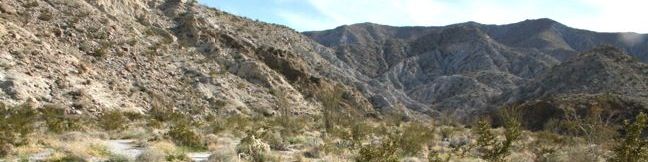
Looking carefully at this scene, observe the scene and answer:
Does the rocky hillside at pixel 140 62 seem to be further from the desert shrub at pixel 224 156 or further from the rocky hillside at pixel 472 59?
the rocky hillside at pixel 472 59

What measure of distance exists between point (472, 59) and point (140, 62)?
101095mm

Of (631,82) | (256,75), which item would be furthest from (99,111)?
(631,82)

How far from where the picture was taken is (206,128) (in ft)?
102

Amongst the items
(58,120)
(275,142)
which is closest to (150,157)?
(275,142)

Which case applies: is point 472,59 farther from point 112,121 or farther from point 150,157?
point 150,157

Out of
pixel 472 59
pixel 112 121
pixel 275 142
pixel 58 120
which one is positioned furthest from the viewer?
pixel 472 59

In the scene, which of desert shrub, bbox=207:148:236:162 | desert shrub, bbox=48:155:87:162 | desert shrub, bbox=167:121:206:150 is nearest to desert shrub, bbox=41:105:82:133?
desert shrub, bbox=167:121:206:150

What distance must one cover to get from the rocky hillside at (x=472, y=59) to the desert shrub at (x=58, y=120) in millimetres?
61980

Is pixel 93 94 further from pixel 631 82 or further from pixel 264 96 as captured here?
pixel 631 82

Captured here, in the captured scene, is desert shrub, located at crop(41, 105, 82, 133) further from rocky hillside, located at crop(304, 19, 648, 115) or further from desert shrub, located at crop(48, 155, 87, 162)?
rocky hillside, located at crop(304, 19, 648, 115)

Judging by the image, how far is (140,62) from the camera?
42.7 meters

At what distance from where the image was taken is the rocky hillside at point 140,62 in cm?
3334

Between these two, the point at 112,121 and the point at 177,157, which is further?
the point at 112,121

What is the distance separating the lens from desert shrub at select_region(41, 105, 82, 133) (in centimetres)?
2391
